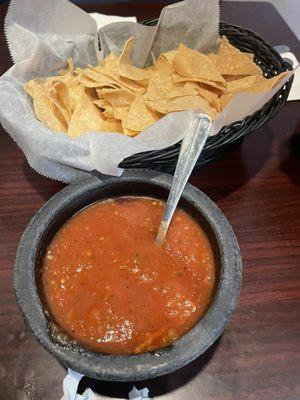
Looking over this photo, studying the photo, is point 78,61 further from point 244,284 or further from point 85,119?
point 244,284

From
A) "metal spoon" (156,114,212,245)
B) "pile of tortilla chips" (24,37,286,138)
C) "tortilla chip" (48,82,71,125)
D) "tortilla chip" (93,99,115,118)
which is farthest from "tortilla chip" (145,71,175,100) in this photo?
"metal spoon" (156,114,212,245)

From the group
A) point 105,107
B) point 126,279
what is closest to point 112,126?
point 105,107

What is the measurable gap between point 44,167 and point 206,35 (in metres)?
0.73

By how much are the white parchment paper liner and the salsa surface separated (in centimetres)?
15

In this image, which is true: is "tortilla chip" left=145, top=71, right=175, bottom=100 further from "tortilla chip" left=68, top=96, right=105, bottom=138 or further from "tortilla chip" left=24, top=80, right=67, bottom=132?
"tortilla chip" left=24, top=80, right=67, bottom=132

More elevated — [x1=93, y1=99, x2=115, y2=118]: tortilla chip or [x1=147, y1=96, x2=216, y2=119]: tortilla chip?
[x1=147, y1=96, x2=216, y2=119]: tortilla chip

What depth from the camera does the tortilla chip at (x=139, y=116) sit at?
1.05 m

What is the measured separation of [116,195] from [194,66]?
0.54m

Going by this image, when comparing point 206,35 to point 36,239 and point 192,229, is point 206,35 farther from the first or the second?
point 36,239

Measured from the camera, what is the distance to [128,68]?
1.21 meters

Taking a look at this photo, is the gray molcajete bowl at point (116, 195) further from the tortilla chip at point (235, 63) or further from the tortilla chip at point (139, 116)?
the tortilla chip at point (235, 63)

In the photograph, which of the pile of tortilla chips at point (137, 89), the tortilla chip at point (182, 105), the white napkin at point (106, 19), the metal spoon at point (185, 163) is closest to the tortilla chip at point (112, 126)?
the pile of tortilla chips at point (137, 89)

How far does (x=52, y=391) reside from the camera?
0.76 metres

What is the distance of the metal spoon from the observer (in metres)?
0.80
